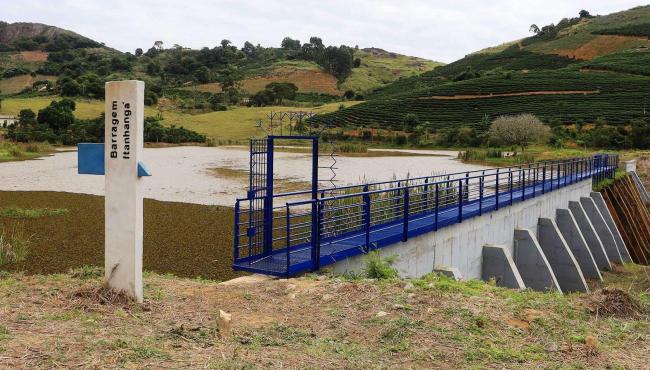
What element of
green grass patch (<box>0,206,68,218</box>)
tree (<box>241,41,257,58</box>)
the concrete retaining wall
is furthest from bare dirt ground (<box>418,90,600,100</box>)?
tree (<box>241,41,257,58</box>)

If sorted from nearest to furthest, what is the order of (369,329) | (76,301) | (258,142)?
(369,329)
(76,301)
(258,142)

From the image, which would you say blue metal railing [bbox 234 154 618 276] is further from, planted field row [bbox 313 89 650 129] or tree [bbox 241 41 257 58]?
tree [bbox 241 41 257 58]

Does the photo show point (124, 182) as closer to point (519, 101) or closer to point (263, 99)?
point (519, 101)

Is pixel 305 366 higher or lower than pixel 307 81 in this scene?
lower

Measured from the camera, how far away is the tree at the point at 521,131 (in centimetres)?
4600

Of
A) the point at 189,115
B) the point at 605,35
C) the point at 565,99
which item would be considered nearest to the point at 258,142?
the point at 565,99

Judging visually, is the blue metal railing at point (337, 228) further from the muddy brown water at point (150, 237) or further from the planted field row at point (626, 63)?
the planted field row at point (626, 63)

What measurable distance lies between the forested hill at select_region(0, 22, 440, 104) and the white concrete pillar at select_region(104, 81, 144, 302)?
264ft

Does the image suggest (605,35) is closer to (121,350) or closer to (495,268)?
(495,268)

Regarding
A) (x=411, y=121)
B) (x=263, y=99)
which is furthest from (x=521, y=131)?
(x=263, y=99)

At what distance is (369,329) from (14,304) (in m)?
3.27

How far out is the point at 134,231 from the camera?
209 inches

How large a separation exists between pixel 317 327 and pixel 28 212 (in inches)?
487

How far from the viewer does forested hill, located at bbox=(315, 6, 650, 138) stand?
63.8 meters
